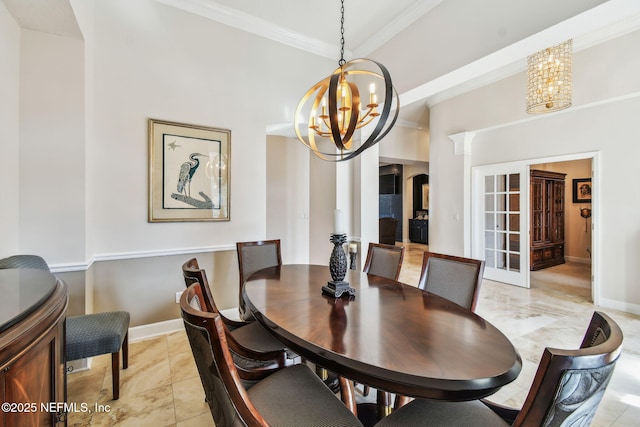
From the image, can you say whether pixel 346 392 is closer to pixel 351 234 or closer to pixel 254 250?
pixel 254 250

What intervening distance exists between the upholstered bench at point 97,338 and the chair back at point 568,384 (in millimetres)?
2131

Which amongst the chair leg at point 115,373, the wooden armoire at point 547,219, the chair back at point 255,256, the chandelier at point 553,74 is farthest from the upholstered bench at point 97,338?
the wooden armoire at point 547,219

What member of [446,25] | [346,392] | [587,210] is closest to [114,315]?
[346,392]

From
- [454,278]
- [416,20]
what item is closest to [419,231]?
[416,20]

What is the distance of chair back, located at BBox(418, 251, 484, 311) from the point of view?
69.2 inches

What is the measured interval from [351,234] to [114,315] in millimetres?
2959

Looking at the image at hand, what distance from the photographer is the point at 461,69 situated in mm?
2455

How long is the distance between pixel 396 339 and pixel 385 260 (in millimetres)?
1357

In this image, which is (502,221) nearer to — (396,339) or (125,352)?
(396,339)

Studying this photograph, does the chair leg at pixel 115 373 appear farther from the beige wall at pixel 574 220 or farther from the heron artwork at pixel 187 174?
the beige wall at pixel 574 220

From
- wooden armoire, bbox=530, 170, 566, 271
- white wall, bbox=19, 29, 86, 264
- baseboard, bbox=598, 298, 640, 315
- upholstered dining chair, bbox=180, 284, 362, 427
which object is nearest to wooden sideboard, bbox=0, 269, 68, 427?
upholstered dining chair, bbox=180, 284, 362, 427

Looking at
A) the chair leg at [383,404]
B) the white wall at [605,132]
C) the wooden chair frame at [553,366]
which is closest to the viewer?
the wooden chair frame at [553,366]

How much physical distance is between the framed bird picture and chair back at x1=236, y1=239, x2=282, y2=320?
1.86 feet

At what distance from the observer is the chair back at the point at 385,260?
2311 mm
